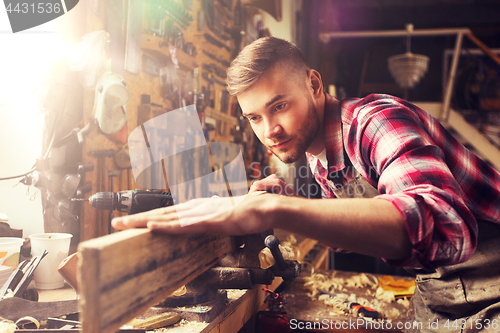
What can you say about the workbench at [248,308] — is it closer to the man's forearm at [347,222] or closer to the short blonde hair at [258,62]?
the man's forearm at [347,222]

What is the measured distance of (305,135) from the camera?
1.17m

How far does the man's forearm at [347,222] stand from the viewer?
61 cm

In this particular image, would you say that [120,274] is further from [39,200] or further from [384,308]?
[384,308]

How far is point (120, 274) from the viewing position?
56 cm

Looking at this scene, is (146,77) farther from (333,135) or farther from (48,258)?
(333,135)

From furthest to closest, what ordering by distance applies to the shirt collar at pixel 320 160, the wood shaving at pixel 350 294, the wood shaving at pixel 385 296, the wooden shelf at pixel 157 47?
the wooden shelf at pixel 157 47 → the wood shaving at pixel 385 296 → the wood shaving at pixel 350 294 → the shirt collar at pixel 320 160

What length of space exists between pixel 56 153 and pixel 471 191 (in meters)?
1.44

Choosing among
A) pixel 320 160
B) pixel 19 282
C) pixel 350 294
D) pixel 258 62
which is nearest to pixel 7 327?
pixel 19 282

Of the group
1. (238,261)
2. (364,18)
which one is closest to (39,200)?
(238,261)

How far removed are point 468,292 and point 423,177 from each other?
0.55 m

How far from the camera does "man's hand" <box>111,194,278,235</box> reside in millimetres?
611

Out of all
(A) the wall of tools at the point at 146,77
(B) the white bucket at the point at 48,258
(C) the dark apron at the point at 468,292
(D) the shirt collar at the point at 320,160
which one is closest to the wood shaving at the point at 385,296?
(C) the dark apron at the point at 468,292

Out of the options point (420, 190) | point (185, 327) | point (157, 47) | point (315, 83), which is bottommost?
point (185, 327)

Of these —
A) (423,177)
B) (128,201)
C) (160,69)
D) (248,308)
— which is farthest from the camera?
(160,69)
